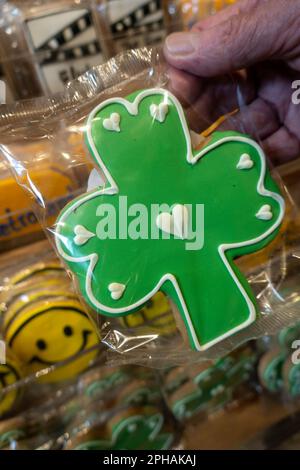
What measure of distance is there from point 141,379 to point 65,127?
1.76ft

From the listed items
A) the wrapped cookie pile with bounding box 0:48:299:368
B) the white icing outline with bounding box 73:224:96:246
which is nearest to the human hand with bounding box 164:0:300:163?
the wrapped cookie pile with bounding box 0:48:299:368

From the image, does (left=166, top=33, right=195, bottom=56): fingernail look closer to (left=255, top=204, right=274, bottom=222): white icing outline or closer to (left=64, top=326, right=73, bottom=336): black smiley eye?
(left=255, top=204, right=274, bottom=222): white icing outline

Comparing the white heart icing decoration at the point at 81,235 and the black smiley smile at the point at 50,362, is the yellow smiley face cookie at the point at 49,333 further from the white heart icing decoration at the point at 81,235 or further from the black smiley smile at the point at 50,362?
the white heart icing decoration at the point at 81,235

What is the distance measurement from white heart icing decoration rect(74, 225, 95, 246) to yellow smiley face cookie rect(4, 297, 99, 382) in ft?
0.53

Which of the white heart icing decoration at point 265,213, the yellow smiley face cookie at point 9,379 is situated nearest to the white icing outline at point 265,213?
the white heart icing decoration at point 265,213

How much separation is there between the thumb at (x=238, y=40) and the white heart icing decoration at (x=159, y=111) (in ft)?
0.43

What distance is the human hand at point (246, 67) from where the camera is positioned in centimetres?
65

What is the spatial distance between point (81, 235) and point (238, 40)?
40 cm

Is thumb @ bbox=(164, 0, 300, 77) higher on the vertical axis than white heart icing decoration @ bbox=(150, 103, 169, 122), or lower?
higher

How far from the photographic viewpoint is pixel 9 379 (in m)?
0.68

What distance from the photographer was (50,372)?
716 mm

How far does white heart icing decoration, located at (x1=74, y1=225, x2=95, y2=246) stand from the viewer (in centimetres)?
57
